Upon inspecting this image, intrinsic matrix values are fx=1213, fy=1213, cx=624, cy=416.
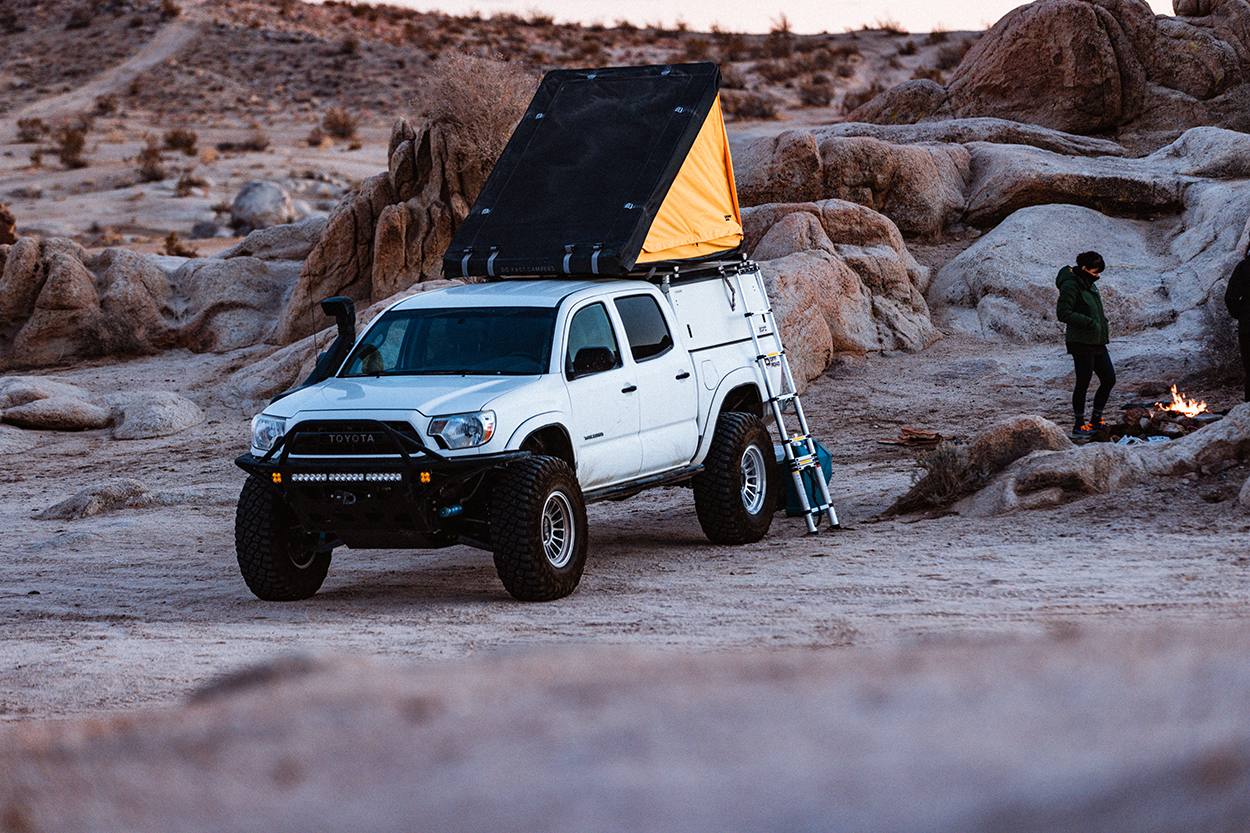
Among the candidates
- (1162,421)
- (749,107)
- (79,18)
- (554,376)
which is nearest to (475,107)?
(1162,421)

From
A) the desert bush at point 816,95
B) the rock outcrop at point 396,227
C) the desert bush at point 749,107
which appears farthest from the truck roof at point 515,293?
the desert bush at point 816,95

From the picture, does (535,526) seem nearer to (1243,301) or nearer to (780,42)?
(1243,301)

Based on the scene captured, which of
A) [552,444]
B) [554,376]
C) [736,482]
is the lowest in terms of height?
[736,482]

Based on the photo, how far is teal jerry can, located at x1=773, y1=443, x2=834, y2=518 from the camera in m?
10.3

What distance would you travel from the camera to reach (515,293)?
29.3ft

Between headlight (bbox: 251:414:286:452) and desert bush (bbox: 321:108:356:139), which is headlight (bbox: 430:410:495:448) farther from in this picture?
desert bush (bbox: 321:108:356:139)

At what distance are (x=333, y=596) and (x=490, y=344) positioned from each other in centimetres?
210

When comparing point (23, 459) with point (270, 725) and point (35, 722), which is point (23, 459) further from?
point (270, 725)

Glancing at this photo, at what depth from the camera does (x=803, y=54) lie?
59.5m

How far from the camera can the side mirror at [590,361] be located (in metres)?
8.35

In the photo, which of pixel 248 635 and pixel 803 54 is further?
pixel 803 54

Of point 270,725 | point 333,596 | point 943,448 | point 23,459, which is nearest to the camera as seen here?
point 270,725

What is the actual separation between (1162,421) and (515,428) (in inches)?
304

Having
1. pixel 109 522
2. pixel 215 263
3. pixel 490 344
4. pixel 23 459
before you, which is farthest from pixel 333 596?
pixel 215 263
